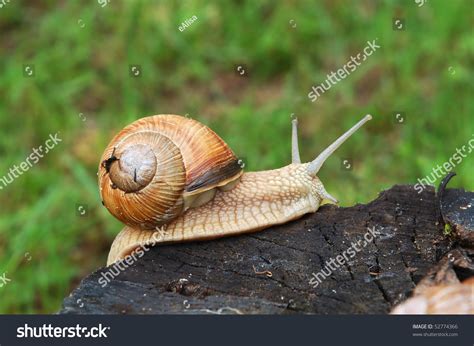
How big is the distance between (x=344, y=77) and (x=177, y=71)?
167cm

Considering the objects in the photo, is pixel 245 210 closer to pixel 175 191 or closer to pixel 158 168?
pixel 175 191

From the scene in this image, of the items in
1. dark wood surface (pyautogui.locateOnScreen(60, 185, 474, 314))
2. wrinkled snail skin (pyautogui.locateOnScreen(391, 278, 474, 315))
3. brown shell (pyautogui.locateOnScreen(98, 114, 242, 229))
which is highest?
brown shell (pyautogui.locateOnScreen(98, 114, 242, 229))

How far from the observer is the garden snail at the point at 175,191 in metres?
3.32

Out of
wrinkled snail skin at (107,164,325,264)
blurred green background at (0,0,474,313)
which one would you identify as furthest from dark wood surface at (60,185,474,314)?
blurred green background at (0,0,474,313)

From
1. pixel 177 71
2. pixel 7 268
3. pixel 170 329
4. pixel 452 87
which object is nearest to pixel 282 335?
pixel 170 329

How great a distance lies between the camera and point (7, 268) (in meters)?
4.69

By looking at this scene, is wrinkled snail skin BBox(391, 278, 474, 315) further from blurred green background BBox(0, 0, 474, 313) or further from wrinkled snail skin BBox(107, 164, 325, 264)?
blurred green background BBox(0, 0, 474, 313)

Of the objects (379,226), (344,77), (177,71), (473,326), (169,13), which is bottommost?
(473,326)

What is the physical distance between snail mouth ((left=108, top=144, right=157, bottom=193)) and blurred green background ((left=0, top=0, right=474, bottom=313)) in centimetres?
185

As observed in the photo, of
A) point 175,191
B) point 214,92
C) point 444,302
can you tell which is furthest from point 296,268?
point 214,92

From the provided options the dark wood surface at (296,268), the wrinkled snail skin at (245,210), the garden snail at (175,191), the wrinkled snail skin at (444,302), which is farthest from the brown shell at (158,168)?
the wrinkled snail skin at (444,302)

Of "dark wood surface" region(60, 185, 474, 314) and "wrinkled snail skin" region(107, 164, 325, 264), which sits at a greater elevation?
"wrinkled snail skin" region(107, 164, 325, 264)

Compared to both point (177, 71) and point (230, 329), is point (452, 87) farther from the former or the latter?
point (230, 329)

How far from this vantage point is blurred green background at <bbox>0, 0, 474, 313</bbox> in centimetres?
537
